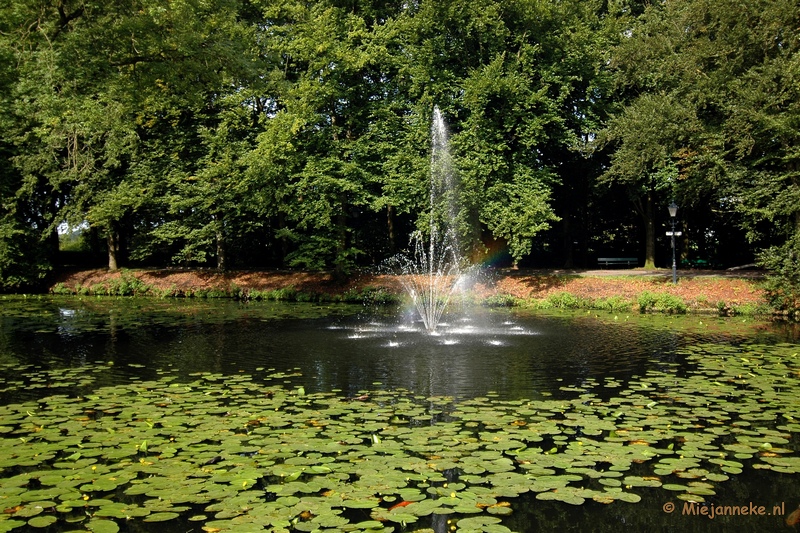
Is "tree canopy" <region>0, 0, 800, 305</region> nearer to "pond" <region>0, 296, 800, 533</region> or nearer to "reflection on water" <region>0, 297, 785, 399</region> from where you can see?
"reflection on water" <region>0, 297, 785, 399</region>

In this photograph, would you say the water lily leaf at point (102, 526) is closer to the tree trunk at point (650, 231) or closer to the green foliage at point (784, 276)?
the green foliage at point (784, 276)

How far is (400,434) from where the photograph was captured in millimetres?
7922

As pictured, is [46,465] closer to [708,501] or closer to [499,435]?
[499,435]

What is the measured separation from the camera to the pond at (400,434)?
5652 millimetres

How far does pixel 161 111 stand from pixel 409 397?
29.6 meters

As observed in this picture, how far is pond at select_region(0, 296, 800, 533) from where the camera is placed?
565 centimetres

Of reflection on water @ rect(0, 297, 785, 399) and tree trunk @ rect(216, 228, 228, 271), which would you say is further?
tree trunk @ rect(216, 228, 228, 271)

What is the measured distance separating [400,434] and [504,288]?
71.2ft

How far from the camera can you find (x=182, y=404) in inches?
377

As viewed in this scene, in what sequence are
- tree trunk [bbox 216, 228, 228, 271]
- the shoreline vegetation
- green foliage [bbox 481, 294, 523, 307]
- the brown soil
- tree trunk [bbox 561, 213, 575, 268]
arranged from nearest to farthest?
the shoreline vegetation < the brown soil < green foliage [bbox 481, 294, 523, 307] < tree trunk [bbox 216, 228, 228, 271] < tree trunk [bbox 561, 213, 575, 268]

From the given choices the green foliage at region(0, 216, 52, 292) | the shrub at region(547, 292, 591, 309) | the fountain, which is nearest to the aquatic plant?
the shrub at region(547, 292, 591, 309)

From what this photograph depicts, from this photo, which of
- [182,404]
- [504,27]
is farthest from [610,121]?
[182,404]

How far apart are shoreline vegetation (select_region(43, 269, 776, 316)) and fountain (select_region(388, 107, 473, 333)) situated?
35.7 inches

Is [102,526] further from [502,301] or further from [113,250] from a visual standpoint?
[113,250]
